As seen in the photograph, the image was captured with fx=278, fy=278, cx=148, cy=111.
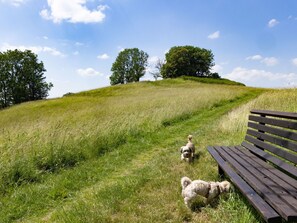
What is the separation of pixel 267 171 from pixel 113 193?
96.0 inches

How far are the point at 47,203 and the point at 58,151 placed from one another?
2.29 metres

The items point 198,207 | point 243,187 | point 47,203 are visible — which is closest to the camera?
point 243,187

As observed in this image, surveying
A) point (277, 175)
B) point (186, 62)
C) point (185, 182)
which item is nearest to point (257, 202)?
point (277, 175)

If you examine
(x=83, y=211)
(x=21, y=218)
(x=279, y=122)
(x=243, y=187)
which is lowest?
(x=21, y=218)

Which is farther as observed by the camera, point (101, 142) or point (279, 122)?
point (101, 142)

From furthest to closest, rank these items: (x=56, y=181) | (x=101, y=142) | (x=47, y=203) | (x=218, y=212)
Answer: (x=101, y=142), (x=56, y=181), (x=47, y=203), (x=218, y=212)

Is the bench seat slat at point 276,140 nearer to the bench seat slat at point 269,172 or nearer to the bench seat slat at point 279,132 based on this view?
the bench seat slat at point 279,132

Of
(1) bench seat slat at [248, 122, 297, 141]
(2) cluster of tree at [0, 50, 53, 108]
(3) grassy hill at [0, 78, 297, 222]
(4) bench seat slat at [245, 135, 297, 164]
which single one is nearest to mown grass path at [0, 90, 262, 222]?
(3) grassy hill at [0, 78, 297, 222]

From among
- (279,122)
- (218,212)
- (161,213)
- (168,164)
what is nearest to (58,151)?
(168,164)

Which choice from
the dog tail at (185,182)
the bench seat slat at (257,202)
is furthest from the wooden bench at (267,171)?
the dog tail at (185,182)

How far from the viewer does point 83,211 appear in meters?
4.02

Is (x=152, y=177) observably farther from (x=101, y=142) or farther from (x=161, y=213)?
(x=101, y=142)

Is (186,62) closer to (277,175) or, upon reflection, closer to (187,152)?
(187,152)

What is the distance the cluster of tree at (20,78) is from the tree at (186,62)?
31.1m
